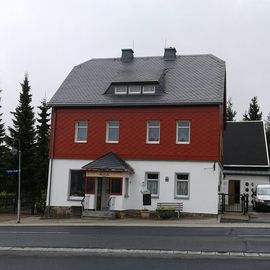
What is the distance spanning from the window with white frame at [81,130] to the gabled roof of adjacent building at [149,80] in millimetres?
1323

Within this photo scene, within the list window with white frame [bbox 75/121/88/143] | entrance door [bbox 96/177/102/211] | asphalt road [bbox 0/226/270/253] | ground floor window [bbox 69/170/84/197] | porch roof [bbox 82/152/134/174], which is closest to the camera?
asphalt road [bbox 0/226/270/253]

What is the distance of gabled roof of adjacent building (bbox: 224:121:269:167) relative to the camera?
43.9 metres

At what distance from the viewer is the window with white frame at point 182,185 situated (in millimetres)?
30812

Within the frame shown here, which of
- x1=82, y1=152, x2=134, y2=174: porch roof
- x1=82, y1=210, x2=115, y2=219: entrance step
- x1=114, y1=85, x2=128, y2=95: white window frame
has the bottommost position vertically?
x1=82, y1=210, x2=115, y2=219: entrance step

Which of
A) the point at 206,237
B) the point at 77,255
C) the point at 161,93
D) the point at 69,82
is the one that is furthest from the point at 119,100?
the point at 77,255

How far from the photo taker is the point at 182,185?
3094 cm

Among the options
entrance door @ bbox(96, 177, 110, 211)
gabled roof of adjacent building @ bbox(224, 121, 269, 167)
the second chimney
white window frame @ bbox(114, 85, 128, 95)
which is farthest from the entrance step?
gabled roof of adjacent building @ bbox(224, 121, 269, 167)

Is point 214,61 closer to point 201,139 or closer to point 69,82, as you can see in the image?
point 201,139

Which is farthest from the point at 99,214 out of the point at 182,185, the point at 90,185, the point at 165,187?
the point at 182,185

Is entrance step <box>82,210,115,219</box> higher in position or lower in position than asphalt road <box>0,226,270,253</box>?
higher

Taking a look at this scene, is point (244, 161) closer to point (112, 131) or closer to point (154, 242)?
point (112, 131)

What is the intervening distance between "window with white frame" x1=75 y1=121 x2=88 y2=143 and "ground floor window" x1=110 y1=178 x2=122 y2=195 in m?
4.10

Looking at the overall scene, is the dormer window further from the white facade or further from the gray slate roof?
the white facade

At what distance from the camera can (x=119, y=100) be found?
32750 millimetres
